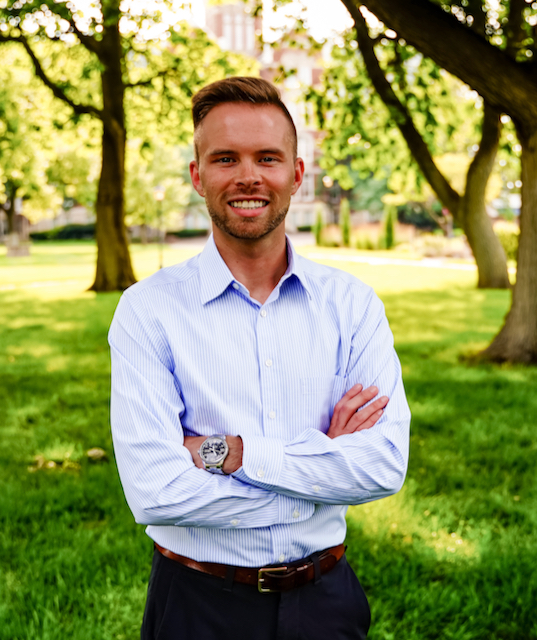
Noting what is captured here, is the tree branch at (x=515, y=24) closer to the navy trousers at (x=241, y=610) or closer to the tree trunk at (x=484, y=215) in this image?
the tree trunk at (x=484, y=215)

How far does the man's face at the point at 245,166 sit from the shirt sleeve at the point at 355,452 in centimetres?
56

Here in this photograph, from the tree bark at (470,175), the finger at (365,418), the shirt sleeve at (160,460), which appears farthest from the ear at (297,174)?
the tree bark at (470,175)

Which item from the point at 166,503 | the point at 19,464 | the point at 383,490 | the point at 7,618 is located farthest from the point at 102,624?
the point at 19,464

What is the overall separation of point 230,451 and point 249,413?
0.16 m

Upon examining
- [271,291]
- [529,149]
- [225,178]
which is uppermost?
[529,149]

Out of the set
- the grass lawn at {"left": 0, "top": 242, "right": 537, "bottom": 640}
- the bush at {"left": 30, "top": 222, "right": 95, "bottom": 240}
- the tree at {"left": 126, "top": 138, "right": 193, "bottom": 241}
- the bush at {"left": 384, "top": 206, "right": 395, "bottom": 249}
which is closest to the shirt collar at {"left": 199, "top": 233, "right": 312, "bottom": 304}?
the grass lawn at {"left": 0, "top": 242, "right": 537, "bottom": 640}

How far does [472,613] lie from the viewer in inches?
135

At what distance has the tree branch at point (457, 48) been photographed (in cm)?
711

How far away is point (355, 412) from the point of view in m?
2.26

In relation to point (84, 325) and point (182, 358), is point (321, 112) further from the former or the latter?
point (182, 358)

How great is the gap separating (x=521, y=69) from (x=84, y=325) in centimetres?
904

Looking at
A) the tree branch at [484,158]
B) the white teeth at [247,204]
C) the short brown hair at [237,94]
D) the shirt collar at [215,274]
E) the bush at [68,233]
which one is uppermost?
the tree branch at [484,158]

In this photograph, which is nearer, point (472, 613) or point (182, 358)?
point (182, 358)

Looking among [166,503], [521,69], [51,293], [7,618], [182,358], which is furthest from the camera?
[51,293]
